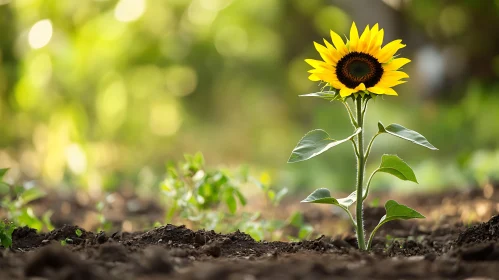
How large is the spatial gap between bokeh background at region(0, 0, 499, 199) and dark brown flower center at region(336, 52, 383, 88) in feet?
15.5

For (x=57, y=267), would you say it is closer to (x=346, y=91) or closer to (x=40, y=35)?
(x=346, y=91)

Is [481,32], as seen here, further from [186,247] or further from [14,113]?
[186,247]

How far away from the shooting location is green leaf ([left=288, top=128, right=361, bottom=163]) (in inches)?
83.1

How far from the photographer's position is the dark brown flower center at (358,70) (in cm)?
219

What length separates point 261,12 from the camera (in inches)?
384

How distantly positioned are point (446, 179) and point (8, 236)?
4.37m

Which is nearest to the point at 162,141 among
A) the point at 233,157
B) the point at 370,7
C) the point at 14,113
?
the point at 233,157

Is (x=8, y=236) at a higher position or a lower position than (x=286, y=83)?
lower

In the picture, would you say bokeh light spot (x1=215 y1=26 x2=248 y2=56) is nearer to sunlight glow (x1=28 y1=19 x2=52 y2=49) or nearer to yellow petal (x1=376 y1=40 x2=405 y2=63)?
sunlight glow (x1=28 y1=19 x2=52 y2=49)

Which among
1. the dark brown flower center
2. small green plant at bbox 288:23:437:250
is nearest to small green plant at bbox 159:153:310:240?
small green plant at bbox 288:23:437:250

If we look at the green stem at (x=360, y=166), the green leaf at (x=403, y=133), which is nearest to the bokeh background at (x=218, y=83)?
the green stem at (x=360, y=166)

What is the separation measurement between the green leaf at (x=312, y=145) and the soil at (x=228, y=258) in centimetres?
33

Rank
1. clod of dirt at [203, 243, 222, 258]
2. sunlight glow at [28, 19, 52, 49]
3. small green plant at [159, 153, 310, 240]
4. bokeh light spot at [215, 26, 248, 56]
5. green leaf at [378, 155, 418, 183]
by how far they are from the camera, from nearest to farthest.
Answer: clod of dirt at [203, 243, 222, 258]
green leaf at [378, 155, 418, 183]
small green plant at [159, 153, 310, 240]
sunlight glow at [28, 19, 52, 49]
bokeh light spot at [215, 26, 248, 56]

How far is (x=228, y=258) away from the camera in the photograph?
6.59 feet
